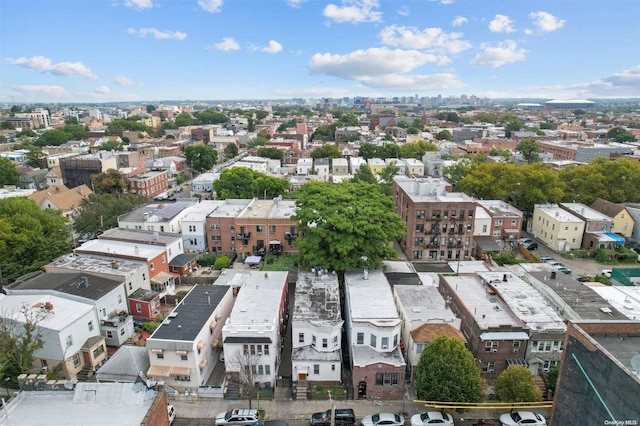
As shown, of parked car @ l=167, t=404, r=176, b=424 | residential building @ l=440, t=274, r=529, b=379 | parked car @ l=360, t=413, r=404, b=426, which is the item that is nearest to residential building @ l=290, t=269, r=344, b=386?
parked car @ l=360, t=413, r=404, b=426

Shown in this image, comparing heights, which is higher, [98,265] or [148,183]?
[148,183]

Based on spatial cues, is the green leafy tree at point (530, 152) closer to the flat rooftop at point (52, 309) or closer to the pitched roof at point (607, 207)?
the pitched roof at point (607, 207)

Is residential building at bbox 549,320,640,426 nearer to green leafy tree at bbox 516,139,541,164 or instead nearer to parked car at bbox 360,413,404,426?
parked car at bbox 360,413,404,426

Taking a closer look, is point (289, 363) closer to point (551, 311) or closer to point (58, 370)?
point (58, 370)

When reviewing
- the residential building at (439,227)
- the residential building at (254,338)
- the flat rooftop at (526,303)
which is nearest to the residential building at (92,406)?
the residential building at (254,338)

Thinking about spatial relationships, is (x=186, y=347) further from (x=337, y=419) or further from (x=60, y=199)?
(x=60, y=199)

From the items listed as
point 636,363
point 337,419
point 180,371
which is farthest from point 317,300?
point 636,363

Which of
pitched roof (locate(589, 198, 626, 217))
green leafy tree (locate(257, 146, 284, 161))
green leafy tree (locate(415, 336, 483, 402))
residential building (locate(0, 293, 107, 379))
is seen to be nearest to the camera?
green leafy tree (locate(415, 336, 483, 402))
